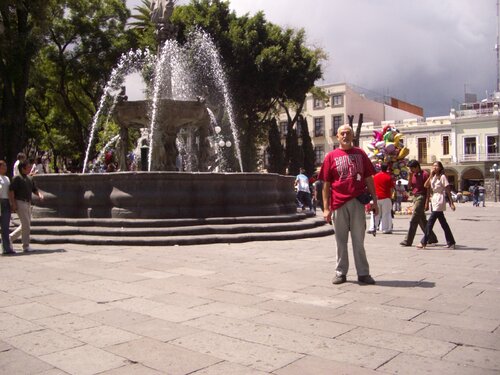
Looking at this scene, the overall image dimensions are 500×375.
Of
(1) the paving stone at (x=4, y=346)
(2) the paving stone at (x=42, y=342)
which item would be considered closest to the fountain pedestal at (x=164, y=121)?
(2) the paving stone at (x=42, y=342)

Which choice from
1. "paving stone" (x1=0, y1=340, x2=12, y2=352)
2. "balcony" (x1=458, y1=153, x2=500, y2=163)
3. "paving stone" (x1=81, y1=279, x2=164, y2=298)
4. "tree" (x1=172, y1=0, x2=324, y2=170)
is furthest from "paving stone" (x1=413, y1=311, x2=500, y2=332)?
"balcony" (x1=458, y1=153, x2=500, y2=163)

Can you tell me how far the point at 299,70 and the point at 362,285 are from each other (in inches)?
1033

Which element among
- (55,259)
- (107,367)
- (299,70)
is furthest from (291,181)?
(299,70)

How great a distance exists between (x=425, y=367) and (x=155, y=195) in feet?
24.5

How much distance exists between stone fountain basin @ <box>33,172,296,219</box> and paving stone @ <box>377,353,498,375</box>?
725 cm

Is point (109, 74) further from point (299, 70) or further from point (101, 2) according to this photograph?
point (299, 70)

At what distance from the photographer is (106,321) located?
4375 millimetres

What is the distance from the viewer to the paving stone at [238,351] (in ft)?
11.1

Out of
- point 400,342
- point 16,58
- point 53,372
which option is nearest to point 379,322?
point 400,342

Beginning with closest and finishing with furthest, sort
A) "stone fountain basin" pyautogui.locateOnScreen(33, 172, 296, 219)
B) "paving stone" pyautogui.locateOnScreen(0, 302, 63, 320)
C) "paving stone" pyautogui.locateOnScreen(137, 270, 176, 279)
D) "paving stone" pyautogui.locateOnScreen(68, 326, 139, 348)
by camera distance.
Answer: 1. "paving stone" pyautogui.locateOnScreen(68, 326, 139, 348)
2. "paving stone" pyautogui.locateOnScreen(0, 302, 63, 320)
3. "paving stone" pyautogui.locateOnScreen(137, 270, 176, 279)
4. "stone fountain basin" pyautogui.locateOnScreen(33, 172, 296, 219)

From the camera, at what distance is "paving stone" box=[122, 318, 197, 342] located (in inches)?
156

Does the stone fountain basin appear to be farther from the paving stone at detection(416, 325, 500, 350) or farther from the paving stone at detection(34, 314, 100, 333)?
the paving stone at detection(416, 325, 500, 350)

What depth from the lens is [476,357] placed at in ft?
11.2

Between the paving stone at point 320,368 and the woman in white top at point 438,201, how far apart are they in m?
6.41
